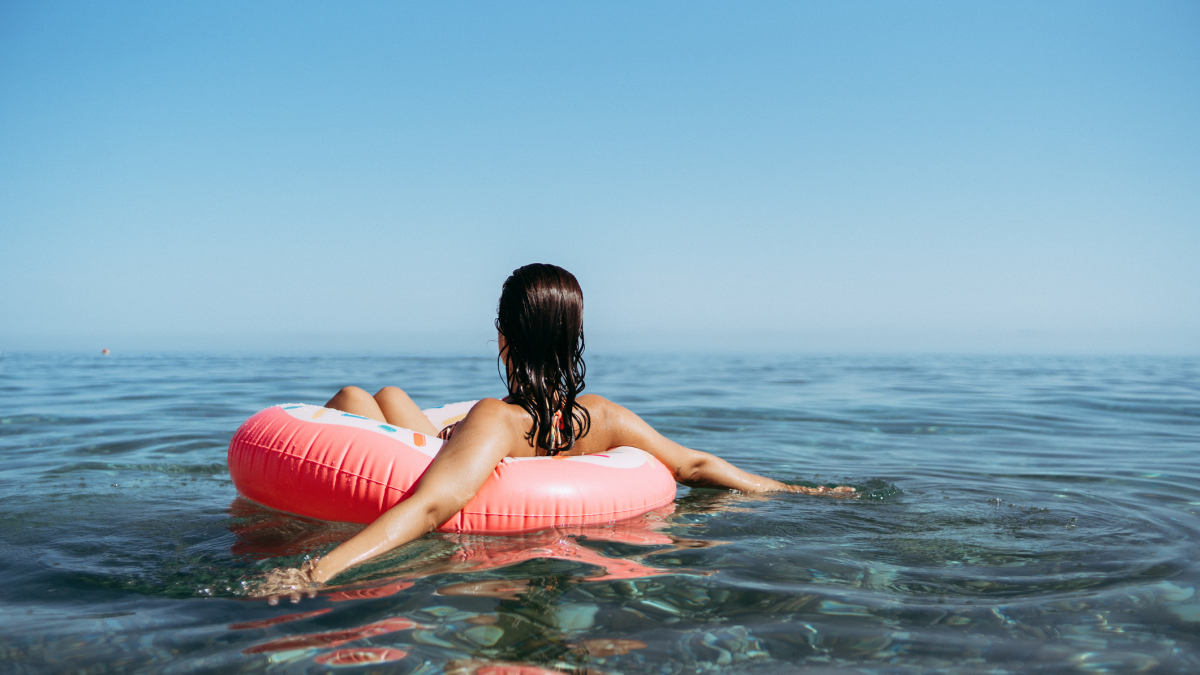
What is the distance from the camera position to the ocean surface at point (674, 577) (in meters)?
2.13

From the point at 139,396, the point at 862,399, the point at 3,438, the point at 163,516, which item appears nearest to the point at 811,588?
the point at 163,516

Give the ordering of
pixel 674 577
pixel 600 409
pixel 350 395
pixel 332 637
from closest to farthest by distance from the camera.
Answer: pixel 332 637, pixel 674 577, pixel 600 409, pixel 350 395

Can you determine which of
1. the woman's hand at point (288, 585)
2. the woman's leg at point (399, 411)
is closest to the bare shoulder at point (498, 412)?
the woman's hand at point (288, 585)

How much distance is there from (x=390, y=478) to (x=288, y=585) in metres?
0.75

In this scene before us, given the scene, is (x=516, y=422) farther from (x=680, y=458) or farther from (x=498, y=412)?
(x=680, y=458)

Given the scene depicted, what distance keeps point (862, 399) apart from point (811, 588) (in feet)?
27.3

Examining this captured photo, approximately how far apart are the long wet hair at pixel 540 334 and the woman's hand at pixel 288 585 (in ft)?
3.68

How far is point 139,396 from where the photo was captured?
10023 mm

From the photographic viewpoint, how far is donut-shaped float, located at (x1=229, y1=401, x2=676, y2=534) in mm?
3303

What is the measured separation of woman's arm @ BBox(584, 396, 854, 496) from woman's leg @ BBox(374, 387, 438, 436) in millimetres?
1020

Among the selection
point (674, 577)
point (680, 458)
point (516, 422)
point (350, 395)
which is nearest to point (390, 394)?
point (350, 395)

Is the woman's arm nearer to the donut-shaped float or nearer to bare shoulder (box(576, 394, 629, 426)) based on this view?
bare shoulder (box(576, 394, 629, 426))

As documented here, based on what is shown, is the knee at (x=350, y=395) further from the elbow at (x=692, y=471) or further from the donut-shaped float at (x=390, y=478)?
the elbow at (x=692, y=471)

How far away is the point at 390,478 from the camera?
10.7ft
